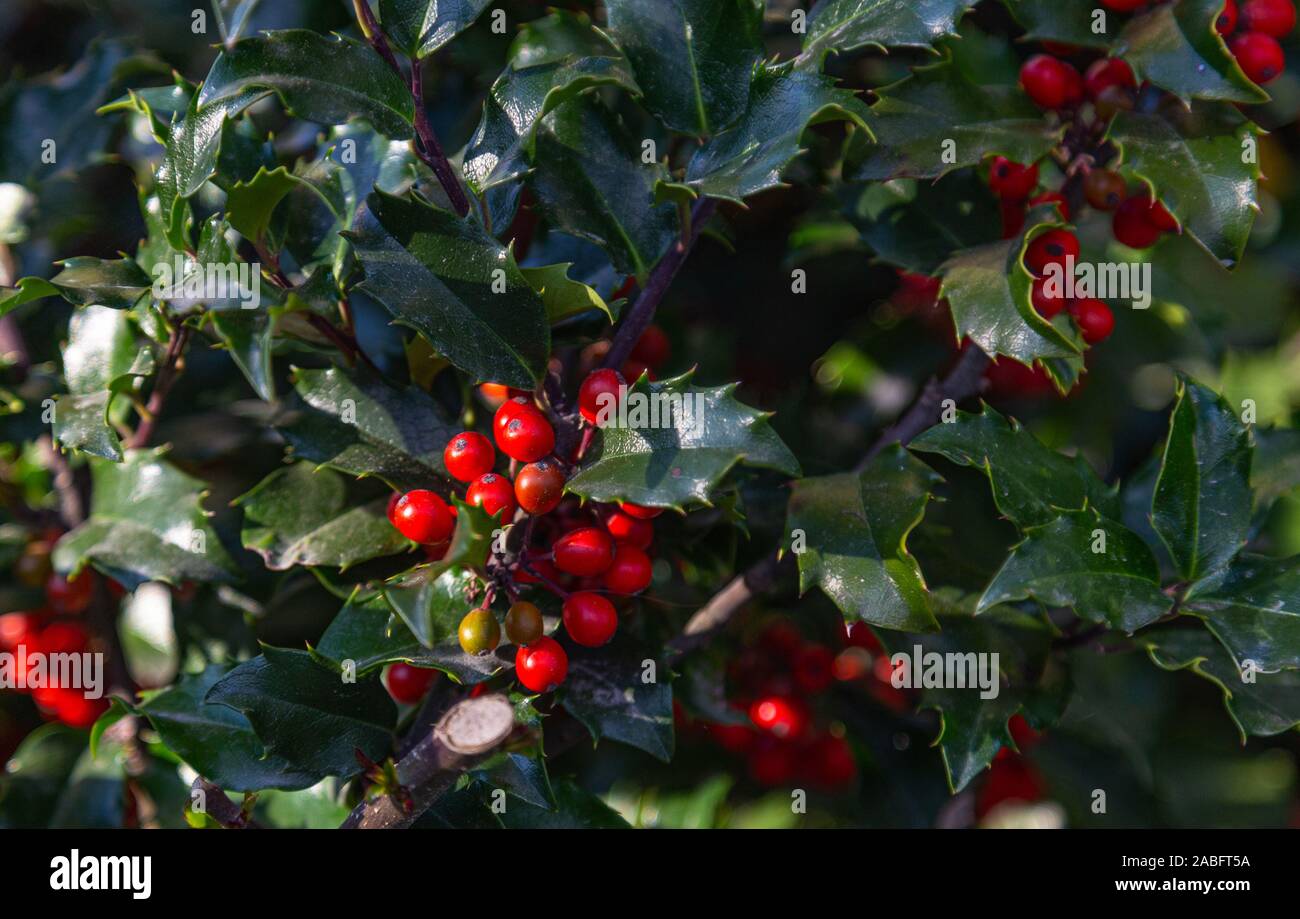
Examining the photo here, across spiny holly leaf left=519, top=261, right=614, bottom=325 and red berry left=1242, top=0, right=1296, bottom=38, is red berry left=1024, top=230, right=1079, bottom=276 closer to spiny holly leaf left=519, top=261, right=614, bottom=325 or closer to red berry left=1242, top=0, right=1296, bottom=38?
red berry left=1242, top=0, right=1296, bottom=38

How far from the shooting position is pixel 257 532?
1046mm

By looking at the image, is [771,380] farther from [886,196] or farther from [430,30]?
[430,30]

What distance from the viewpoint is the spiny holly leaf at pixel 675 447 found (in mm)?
823

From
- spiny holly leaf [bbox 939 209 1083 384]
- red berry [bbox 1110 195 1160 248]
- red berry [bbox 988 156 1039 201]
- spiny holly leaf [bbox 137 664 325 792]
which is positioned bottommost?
spiny holly leaf [bbox 137 664 325 792]

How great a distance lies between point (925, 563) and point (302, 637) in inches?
28.8

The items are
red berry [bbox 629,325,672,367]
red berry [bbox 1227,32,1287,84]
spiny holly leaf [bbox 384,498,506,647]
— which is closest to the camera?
spiny holly leaf [bbox 384,498,506,647]

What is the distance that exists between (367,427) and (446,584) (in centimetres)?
20

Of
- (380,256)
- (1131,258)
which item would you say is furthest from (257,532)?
(1131,258)

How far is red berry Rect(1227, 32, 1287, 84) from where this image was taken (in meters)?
1.09

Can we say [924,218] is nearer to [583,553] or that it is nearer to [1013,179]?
[1013,179]

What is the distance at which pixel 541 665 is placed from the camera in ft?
2.90

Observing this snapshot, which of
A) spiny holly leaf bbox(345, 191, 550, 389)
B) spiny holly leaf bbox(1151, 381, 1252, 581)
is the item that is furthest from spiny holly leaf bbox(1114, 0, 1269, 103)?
spiny holly leaf bbox(345, 191, 550, 389)

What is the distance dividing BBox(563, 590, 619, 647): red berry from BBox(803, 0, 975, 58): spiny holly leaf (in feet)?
1.67

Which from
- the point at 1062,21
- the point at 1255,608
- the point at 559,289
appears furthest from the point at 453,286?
the point at 1255,608
